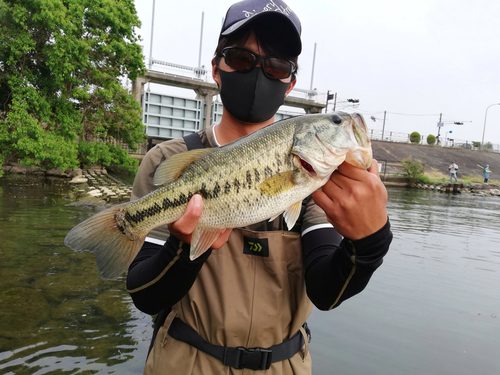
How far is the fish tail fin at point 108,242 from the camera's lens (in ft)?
7.00

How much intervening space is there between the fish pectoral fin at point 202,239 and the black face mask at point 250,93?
1.02 metres

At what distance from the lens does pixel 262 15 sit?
249 cm

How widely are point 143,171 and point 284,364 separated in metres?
1.51

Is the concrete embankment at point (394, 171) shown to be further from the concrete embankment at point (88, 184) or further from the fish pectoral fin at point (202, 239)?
the fish pectoral fin at point (202, 239)

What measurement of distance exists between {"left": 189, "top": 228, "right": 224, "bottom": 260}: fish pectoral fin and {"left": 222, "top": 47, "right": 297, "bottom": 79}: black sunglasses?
1.28 metres

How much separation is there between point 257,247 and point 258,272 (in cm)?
15

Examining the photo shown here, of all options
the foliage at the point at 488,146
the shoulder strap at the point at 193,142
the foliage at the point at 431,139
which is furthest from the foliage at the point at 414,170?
the foliage at the point at 488,146

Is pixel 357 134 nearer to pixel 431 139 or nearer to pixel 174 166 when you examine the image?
pixel 174 166

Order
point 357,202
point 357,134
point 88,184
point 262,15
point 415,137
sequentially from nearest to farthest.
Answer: point 357,202 → point 357,134 → point 262,15 → point 88,184 → point 415,137

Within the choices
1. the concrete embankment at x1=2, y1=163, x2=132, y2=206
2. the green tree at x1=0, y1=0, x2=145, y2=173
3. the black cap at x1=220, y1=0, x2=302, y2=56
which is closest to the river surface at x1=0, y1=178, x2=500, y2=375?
the black cap at x1=220, y1=0, x2=302, y2=56

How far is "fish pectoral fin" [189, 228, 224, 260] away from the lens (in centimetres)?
206

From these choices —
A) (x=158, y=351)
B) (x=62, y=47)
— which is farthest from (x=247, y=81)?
(x=62, y=47)

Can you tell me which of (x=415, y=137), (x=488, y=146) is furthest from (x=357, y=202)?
(x=488, y=146)

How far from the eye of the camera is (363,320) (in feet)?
22.4
